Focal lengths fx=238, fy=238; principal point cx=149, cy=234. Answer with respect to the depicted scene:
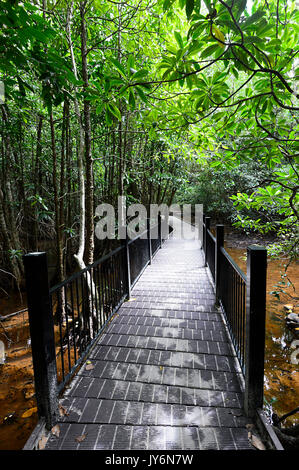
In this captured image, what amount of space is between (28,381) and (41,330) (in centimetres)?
282

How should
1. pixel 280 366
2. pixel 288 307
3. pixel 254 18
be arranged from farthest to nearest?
pixel 288 307, pixel 280 366, pixel 254 18

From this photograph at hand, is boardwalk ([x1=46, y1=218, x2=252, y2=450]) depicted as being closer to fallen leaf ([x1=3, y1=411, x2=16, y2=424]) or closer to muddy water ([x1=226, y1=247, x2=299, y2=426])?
muddy water ([x1=226, y1=247, x2=299, y2=426])

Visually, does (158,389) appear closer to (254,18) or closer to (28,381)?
(28,381)

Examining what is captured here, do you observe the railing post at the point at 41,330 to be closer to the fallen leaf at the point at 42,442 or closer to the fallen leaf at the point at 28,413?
the fallen leaf at the point at 42,442

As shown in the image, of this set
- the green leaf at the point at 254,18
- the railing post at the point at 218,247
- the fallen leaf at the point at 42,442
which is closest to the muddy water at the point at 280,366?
the railing post at the point at 218,247

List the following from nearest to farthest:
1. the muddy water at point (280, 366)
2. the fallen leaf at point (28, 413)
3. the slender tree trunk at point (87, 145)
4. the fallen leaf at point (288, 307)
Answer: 1. the fallen leaf at point (28, 413)
2. the muddy water at point (280, 366)
3. the slender tree trunk at point (87, 145)
4. the fallen leaf at point (288, 307)

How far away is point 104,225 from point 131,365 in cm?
628

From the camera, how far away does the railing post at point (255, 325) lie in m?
1.75

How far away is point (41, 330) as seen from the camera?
1.73m

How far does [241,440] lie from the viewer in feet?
5.57

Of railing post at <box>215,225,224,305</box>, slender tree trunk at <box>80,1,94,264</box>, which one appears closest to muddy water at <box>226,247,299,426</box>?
railing post at <box>215,225,224,305</box>

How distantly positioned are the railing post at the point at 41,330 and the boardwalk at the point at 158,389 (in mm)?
235

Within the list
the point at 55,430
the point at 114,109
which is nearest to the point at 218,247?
the point at 114,109
